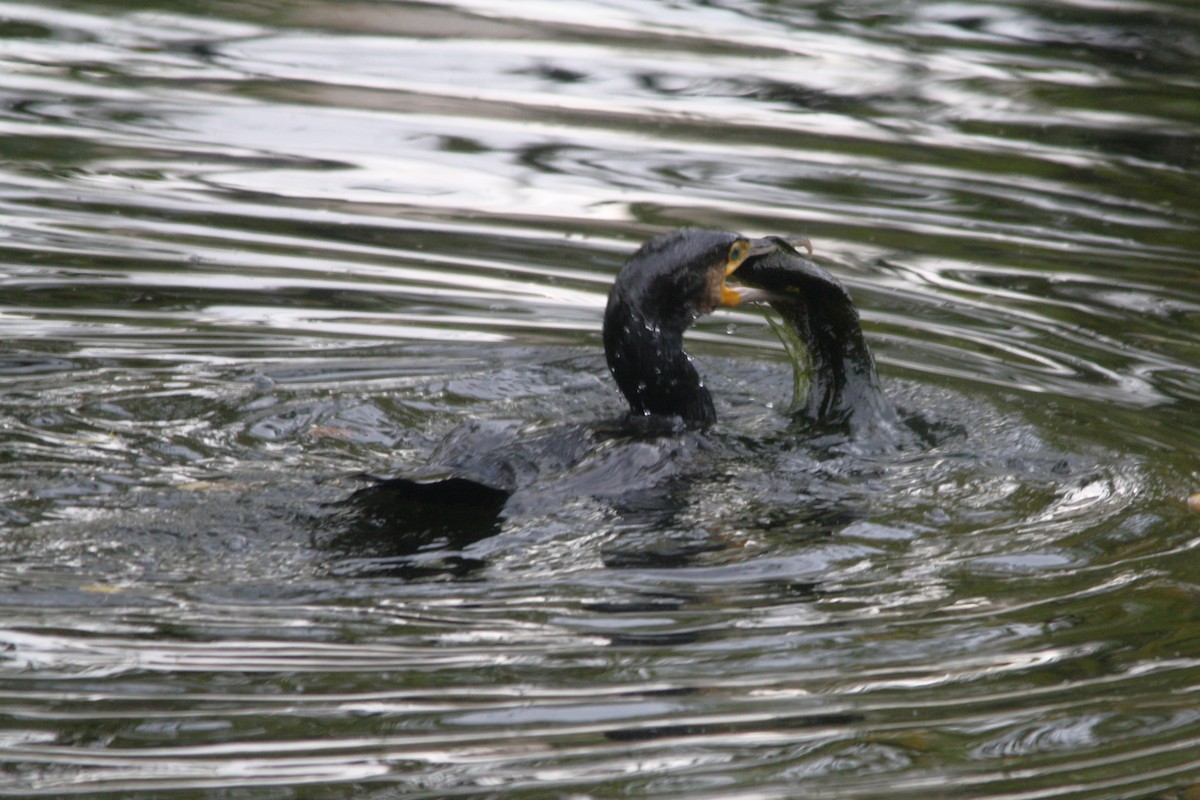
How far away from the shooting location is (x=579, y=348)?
7469 mm

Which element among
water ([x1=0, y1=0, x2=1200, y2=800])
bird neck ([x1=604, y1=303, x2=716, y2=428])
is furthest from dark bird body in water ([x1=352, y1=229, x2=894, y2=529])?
water ([x1=0, y1=0, x2=1200, y2=800])

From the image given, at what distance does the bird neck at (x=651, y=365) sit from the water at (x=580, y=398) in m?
0.25

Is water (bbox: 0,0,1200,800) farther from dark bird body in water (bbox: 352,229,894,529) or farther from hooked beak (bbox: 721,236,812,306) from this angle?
hooked beak (bbox: 721,236,812,306)

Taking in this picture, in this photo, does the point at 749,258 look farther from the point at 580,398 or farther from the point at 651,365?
the point at 580,398

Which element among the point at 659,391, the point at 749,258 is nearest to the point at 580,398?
the point at 659,391

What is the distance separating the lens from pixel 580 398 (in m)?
6.91

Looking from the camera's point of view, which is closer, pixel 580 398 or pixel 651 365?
pixel 651 365

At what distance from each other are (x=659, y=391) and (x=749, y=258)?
2.01 feet

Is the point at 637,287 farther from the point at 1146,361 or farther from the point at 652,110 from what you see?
the point at 652,110

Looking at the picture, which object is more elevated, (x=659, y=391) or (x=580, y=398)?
(x=659, y=391)

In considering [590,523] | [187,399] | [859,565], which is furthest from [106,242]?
[859,565]

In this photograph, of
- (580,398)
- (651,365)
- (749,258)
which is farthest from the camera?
(580,398)

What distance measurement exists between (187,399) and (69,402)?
0.43 meters

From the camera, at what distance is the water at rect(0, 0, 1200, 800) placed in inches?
158
